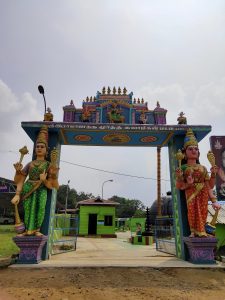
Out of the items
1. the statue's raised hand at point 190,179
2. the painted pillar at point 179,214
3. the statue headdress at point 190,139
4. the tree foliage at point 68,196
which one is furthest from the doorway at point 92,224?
the tree foliage at point 68,196

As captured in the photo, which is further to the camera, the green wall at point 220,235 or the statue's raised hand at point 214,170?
the green wall at point 220,235

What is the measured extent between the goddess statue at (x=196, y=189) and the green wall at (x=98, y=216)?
1604 centimetres

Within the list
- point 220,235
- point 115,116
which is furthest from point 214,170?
point 115,116

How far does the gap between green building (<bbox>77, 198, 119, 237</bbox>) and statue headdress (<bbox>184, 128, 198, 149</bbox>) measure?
16056 millimetres

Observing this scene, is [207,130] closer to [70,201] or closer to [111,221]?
[111,221]

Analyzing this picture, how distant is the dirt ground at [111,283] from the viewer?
13.5 ft

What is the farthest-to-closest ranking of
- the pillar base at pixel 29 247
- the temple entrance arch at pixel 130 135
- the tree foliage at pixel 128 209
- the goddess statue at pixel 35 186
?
1. the tree foliage at pixel 128 209
2. the temple entrance arch at pixel 130 135
3. the goddess statue at pixel 35 186
4. the pillar base at pixel 29 247

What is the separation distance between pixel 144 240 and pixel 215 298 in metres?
11.4

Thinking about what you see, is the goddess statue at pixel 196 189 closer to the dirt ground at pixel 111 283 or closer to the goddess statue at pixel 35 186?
the dirt ground at pixel 111 283

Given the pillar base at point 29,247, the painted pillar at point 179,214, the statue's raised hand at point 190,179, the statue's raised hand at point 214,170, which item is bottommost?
the pillar base at point 29,247

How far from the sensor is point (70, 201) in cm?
5859

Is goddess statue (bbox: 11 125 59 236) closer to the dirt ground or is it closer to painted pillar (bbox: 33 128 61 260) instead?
painted pillar (bbox: 33 128 61 260)

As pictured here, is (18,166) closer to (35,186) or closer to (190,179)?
(35,186)

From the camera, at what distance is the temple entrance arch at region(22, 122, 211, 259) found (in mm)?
7645
